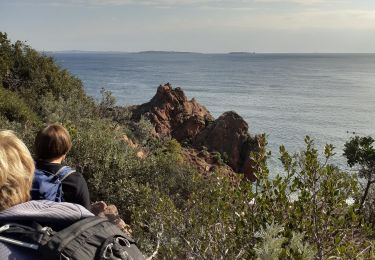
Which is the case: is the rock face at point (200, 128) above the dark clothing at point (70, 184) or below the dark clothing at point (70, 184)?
below

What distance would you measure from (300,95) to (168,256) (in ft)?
288

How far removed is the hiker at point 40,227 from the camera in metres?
2.04

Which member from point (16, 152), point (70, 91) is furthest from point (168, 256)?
point (70, 91)

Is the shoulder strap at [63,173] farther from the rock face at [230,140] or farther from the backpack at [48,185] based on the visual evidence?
the rock face at [230,140]

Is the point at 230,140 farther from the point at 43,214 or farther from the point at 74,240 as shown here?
the point at 74,240

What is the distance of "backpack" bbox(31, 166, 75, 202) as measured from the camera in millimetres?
3479

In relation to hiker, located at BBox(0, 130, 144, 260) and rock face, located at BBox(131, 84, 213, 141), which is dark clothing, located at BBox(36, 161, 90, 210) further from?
rock face, located at BBox(131, 84, 213, 141)

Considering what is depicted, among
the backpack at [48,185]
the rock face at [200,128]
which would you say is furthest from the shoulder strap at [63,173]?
the rock face at [200,128]

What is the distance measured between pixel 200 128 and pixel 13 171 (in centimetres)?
2931

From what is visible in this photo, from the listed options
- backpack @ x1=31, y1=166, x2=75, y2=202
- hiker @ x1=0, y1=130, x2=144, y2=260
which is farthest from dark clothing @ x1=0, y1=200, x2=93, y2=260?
backpack @ x1=31, y1=166, x2=75, y2=202

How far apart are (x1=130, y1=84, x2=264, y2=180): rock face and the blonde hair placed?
80.2 ft

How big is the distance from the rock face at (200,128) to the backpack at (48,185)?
23.0 meters

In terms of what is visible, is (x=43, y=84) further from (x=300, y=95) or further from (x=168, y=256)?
(x=300, y=95)

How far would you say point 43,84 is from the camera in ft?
76.1
